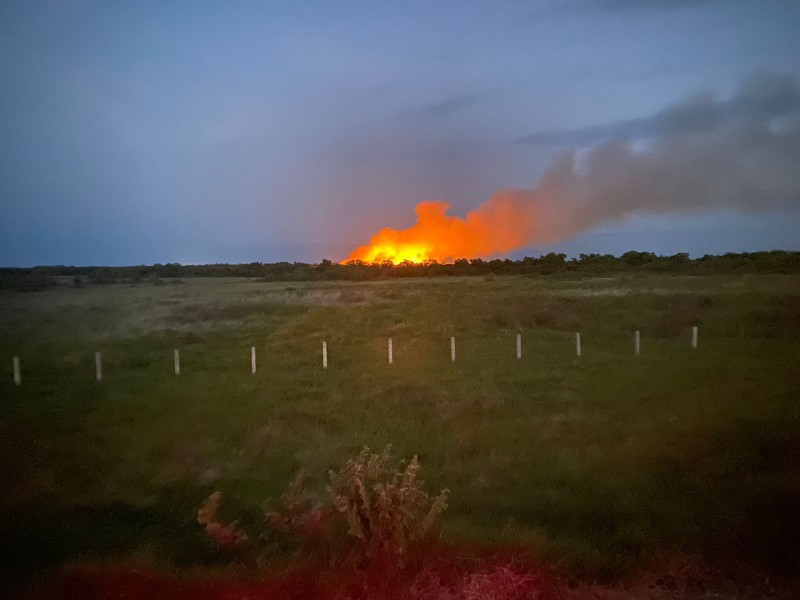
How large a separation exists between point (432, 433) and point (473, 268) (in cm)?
6934

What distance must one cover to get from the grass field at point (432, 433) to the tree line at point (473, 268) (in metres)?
18.4

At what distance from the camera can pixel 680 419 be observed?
1096 centimetres

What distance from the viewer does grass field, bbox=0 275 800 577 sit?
6715mm

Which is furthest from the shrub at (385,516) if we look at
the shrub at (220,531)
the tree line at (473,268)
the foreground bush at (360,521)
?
the tree line at (473,268)

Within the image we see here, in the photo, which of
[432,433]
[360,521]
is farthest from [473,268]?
[360,521]

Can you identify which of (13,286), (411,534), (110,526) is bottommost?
(110,526)

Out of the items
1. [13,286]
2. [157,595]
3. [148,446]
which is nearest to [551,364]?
[148,446]

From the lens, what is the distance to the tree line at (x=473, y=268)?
4866 cm

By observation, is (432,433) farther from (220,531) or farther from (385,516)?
(385,516)

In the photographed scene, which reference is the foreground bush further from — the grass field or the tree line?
the tree line

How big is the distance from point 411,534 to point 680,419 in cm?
694

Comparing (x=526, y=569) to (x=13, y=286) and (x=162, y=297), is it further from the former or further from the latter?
(x=162, y=297)

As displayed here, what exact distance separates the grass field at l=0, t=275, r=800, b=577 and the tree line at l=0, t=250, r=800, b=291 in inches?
723

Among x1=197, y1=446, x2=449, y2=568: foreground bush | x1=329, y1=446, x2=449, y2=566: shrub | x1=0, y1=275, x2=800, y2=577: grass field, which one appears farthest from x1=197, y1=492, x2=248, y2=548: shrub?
x1=329, y1=446, x2=449, y2=566: shrub
